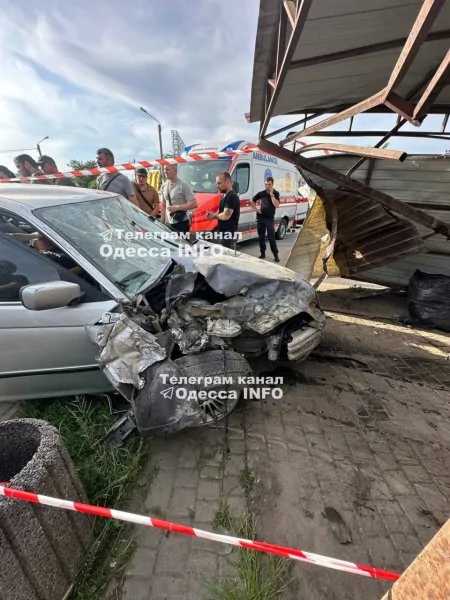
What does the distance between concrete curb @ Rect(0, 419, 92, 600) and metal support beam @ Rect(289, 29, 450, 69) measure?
10.4 feet

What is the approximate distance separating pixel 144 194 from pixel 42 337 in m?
3.64

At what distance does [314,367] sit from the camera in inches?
131

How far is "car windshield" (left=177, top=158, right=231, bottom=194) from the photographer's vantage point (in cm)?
821

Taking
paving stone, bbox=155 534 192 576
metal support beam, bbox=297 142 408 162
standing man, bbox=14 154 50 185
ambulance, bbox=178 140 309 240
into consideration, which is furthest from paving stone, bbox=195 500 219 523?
ambulance, bbox=178 140 309 240

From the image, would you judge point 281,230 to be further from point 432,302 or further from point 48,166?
point 48,166

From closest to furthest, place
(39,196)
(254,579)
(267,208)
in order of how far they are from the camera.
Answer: (254,579) < (39,196) < (267,208)

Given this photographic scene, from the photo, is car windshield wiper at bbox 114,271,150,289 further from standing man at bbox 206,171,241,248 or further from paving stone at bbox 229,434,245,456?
standing man at bbox 206,171,241,248

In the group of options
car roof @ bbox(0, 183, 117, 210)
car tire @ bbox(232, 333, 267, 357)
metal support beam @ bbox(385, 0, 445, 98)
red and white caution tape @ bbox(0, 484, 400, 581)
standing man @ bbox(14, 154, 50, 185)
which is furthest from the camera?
standing man @ bbox(14, 154, 50, 185)

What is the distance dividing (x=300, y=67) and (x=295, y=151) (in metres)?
1.16

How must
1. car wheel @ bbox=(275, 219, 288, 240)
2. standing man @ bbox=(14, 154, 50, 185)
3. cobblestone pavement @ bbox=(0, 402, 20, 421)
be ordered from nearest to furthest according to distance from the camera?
cobblestone pavement @ bbox=(0, 402, 20, 421), standing man @ bbox=(14, 154, 50, 185), car wheel @ bbox=(275, 219, 288, 240)

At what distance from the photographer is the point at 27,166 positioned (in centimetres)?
561

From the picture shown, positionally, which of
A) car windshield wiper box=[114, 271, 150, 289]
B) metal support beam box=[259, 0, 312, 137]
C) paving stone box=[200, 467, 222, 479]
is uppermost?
metal support beam box=[259, 0, 312, 137]

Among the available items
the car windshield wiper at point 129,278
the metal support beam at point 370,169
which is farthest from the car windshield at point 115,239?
the metal support beam at point 370,169

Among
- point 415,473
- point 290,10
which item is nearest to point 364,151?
point 290,10
